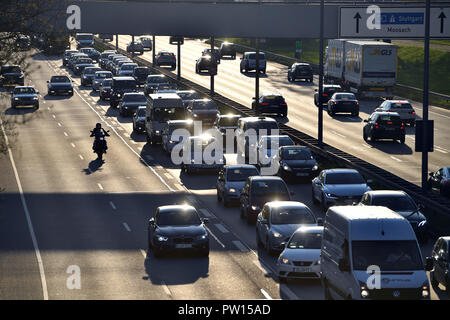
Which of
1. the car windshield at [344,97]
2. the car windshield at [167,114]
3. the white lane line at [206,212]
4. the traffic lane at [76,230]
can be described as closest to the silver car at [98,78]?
the car windshield at [344,97]

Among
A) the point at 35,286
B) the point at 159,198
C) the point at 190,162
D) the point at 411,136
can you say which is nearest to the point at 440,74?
the point at 411,136

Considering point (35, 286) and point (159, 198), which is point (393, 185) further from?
point (35, 286)

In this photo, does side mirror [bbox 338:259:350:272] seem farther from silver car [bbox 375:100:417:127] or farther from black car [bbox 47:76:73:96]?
black car [bbox 47:76:73:96]

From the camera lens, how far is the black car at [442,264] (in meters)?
24.2

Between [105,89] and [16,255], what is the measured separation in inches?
1920

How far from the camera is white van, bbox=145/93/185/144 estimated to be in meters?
55.3

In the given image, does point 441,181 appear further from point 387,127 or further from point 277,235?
point 387,127

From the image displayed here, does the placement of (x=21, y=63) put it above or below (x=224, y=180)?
above

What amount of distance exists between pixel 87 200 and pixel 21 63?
732 inches

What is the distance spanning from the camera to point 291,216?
29625 mm

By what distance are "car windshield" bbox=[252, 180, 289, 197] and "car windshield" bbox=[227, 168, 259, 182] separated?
359cm

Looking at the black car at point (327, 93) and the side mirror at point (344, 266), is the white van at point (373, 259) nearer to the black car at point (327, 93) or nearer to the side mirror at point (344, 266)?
the side mirror at point (344, 266)

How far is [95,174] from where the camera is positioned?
4681 cm

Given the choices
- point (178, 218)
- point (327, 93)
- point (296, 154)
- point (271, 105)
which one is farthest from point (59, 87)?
point (178, 218)
